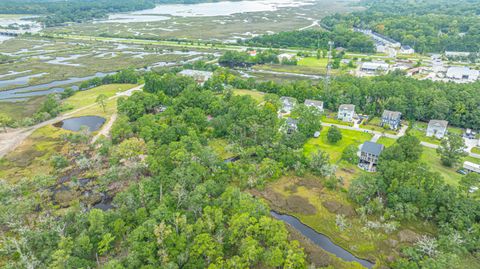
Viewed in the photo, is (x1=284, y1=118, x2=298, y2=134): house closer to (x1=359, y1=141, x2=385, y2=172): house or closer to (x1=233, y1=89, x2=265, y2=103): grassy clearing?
(x1=359, y1=141, x2=385, y2=172): house

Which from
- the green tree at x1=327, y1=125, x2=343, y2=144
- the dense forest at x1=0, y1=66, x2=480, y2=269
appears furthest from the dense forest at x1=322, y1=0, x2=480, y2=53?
the dense forest at x1=0, y1=66, x2=480, y2=269

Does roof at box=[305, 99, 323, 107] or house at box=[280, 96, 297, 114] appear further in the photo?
house at box=[280, 96, 297, 114]

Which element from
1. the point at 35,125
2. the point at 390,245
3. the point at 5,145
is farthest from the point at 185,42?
the point at 390,245

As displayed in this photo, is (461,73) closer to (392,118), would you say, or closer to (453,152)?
(392,118)

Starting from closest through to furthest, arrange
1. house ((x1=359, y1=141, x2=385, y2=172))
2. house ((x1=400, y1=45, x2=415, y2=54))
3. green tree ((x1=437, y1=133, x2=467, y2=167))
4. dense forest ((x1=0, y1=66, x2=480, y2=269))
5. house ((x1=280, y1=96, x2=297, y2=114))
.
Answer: dense forest ((x1=0, y1=66, x2=480, y2=269)) → house ((x1=359, y1=141, x2=385, y2=172)) → green tree ((x1=437, y1=133, x2=467, y2=167)) → house ((x1=280, y1=96, x2=297, y2=114)) → house ((x1=400, y1=45, x2=415, y2=54))

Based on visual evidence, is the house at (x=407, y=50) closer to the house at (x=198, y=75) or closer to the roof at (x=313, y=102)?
the roof at (x=313, y=102)

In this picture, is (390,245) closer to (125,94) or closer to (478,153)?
(478,153)

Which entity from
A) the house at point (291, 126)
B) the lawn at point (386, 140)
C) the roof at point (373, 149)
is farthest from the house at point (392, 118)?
the house at point (291, 126)
